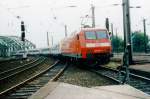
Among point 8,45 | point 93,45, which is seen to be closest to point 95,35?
point 93,45

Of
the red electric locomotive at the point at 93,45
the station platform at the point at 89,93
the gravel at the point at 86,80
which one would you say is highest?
the red electric locomotive at the point at 93,45

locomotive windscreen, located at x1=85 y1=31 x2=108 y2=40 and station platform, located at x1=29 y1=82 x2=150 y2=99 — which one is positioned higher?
locomotive windscreen, located at x1=85 y1=31 x2=108 y2=40

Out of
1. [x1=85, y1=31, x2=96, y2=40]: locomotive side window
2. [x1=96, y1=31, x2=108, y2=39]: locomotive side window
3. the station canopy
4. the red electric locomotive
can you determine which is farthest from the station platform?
the station canopy

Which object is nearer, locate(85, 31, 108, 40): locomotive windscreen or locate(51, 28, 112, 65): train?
locate(51, 28, 112, 65): train

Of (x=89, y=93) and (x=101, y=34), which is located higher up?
(x=101, y=34)

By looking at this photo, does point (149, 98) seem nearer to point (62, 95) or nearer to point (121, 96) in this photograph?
point (121, 96)

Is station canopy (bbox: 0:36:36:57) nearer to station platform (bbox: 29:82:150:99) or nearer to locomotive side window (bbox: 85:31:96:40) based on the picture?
locomotive side window (bbox: 85:31:96:40)

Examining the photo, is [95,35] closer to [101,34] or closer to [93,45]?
[101,34]

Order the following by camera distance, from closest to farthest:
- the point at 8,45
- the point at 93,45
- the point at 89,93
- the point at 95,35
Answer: the point at 89,93, the point at 93,45, the point at 95,35, the point at 8,45

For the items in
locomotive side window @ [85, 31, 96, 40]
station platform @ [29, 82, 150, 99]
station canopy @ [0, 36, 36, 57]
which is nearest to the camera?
station platform @ [29, 82, 150, 99]

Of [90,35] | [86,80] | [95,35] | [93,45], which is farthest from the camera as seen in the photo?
[95,35]

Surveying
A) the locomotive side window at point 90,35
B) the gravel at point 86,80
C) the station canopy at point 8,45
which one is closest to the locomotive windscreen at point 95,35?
the locomotive side window at point 90,35

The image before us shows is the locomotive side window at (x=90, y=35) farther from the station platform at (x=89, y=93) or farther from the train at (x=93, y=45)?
the station platform at (x=89, y=93)

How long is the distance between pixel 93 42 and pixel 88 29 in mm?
1320
